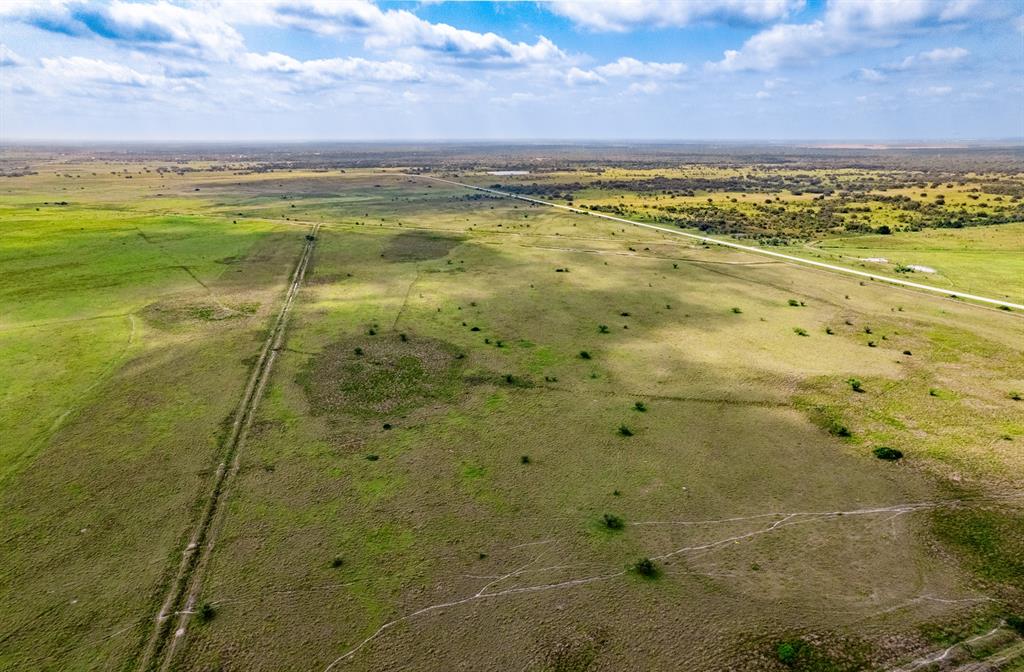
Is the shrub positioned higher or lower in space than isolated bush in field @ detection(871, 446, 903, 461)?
lower

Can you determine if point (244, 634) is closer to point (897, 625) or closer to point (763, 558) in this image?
point (763, 558)

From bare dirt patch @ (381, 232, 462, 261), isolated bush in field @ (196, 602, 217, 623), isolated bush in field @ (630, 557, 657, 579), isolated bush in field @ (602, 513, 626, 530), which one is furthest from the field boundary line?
isolated bush in field @ (196, 602, 217, 623)

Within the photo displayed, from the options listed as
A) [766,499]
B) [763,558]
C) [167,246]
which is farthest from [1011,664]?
[167,246]

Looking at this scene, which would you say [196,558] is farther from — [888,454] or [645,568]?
[888,454]

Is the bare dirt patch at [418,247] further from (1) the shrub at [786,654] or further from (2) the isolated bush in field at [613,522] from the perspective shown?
(1) the shrub at [786,654]

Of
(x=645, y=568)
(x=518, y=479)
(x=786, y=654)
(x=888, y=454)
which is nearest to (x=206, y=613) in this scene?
(x=518, y=479)

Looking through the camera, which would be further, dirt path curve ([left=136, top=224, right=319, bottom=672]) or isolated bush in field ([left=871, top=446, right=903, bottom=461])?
isolated bush in field ([left=871, top=446, right=903, bottom=461])

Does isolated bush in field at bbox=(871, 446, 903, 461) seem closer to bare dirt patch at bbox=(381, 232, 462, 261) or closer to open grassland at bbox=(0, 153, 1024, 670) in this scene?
open grassland at bbox=(0, 153, 1024, 670)

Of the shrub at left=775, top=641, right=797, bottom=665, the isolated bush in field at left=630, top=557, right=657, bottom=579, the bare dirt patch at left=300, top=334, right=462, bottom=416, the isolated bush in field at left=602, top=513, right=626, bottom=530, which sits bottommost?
the shrub at left=775, top=641, right=797, bottom=665
